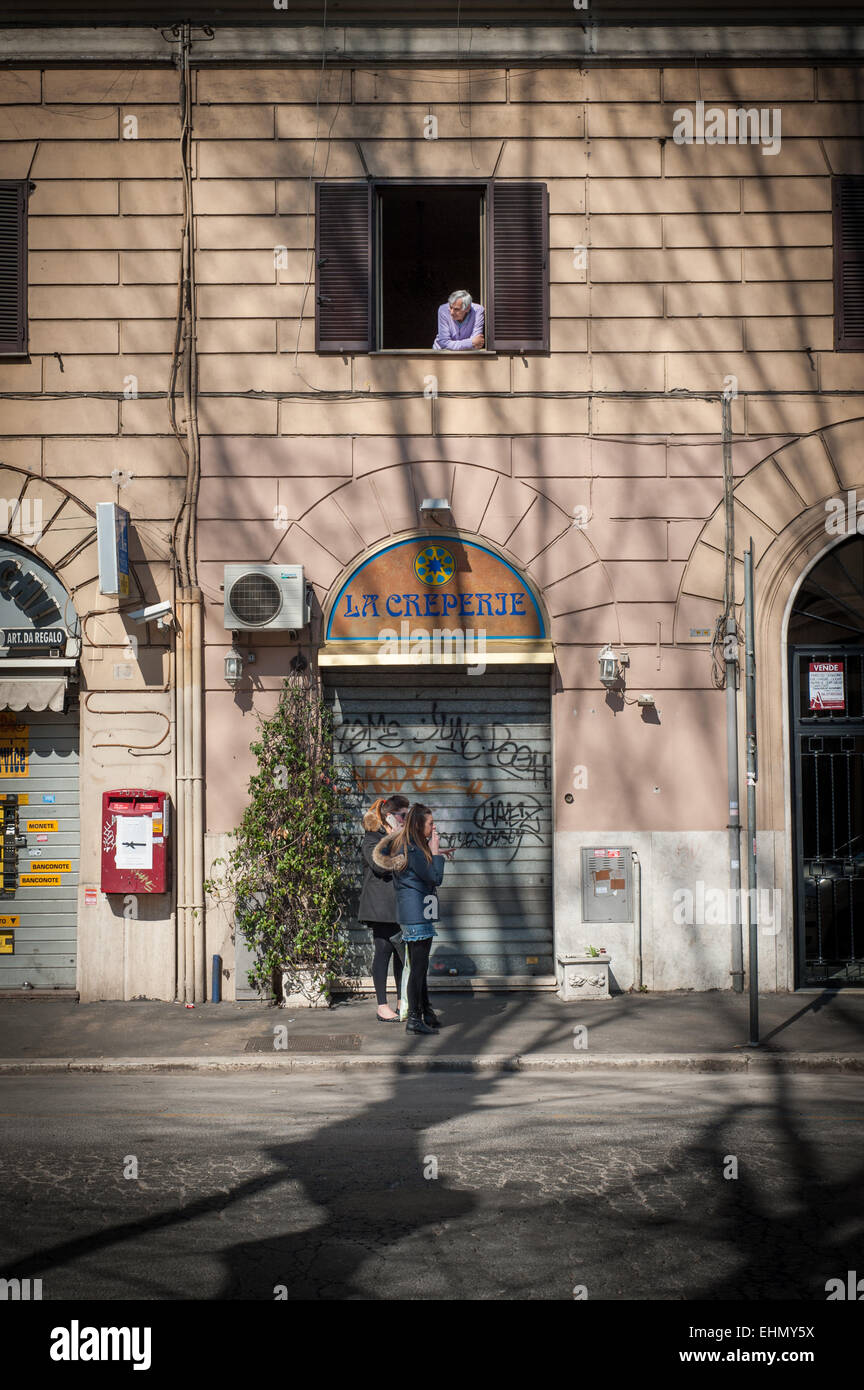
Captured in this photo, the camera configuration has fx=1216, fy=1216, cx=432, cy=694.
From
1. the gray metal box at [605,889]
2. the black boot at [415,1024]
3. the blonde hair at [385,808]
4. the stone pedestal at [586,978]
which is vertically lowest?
the black boot at [415,1024]

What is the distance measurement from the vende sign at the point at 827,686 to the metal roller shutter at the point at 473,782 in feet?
9.29

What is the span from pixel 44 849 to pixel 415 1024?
4579 mm

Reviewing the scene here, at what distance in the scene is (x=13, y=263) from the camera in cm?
1267

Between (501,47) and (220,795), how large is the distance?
8.28 meters

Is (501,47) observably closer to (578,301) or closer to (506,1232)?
(578,301)

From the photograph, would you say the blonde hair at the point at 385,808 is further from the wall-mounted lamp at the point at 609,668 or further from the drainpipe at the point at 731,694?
the drainpipe at the point at 731,694

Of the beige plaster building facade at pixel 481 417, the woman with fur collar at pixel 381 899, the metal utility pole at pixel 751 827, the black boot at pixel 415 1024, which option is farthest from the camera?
the beige plaster building facade at pixel 481 417

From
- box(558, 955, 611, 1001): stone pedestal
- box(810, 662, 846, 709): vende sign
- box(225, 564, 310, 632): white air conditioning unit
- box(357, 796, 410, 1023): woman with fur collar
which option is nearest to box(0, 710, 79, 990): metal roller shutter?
box(225, 564, 310, 632): white air conditioning unit

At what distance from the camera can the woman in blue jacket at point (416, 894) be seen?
34.9 feet

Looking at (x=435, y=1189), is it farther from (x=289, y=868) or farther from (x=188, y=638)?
(x=188, y=638)

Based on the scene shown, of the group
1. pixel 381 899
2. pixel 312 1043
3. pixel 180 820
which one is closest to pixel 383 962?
pixel 381 899

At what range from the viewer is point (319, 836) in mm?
12047

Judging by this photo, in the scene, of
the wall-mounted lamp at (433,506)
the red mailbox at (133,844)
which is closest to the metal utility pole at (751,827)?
the wall-mounted lamp at (433,506)

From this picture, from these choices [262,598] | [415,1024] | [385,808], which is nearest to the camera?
[415,1024]
